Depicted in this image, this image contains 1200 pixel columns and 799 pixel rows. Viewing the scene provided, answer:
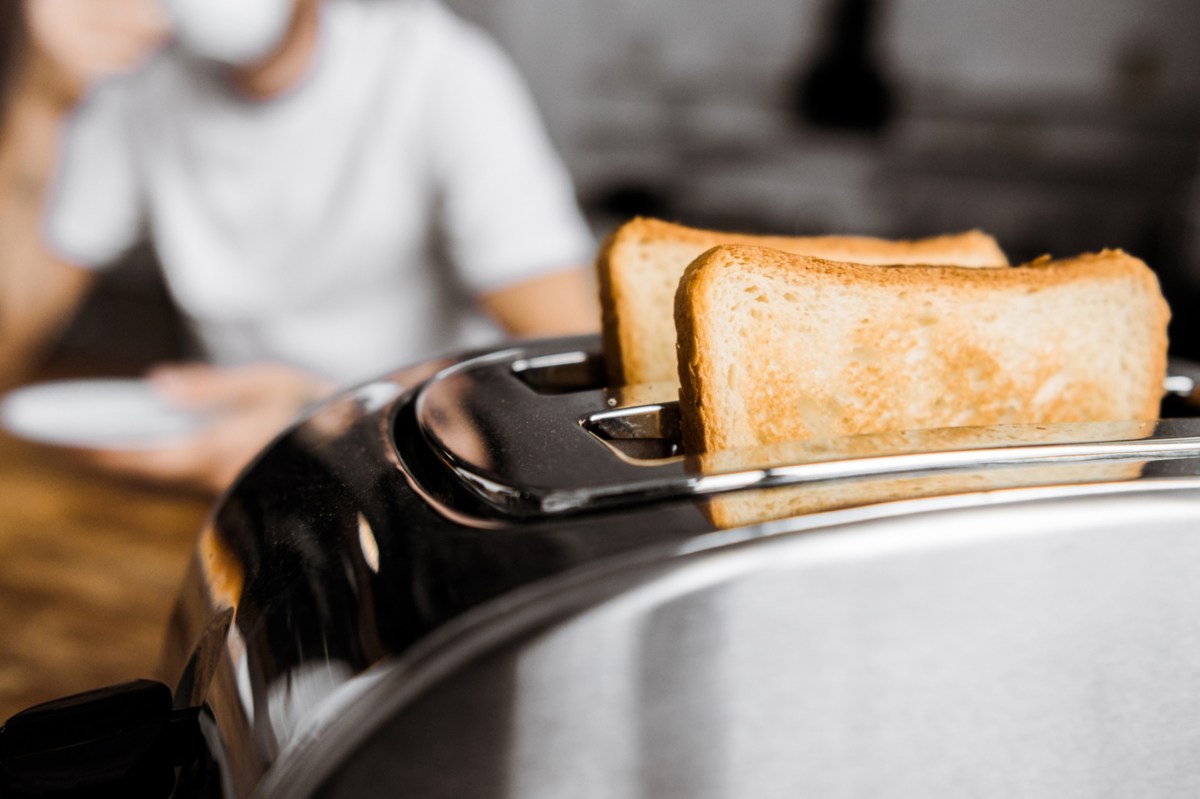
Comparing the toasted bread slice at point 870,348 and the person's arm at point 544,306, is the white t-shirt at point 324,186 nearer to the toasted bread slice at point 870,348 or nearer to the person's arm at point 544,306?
the person's arm at point 544,306

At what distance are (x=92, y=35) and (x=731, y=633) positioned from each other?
1.25m

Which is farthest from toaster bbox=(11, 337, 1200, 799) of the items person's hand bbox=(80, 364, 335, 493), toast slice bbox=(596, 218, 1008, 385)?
person's hand bbox=(80, 364, 335, 493)

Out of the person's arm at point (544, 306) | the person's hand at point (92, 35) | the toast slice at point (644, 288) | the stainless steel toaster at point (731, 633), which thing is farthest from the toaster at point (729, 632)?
the person's hand at point (92, 35)

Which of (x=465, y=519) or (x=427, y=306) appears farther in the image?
(x=427, y=306)

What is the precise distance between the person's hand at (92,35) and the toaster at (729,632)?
1112mm

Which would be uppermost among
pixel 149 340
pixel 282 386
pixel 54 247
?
pixel 54 247

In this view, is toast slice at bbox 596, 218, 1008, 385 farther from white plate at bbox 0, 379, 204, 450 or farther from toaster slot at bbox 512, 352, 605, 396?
white plate at bbox 0, 379, 204, 450

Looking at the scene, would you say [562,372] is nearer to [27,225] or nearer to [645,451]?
[645,451]

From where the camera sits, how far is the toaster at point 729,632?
9.6 inches

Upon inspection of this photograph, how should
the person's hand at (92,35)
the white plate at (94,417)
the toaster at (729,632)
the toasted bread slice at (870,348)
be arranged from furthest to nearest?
the person's hand at (92,35), the white plate at (94,417), the toasted bread slice at (870,348), the toaster at (729,632)

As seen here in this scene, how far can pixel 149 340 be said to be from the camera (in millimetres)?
2656

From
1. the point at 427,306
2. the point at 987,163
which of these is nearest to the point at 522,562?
the point at 427,306

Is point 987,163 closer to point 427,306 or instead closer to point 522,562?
point 427,306

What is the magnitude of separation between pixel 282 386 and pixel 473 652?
0.81 meters
